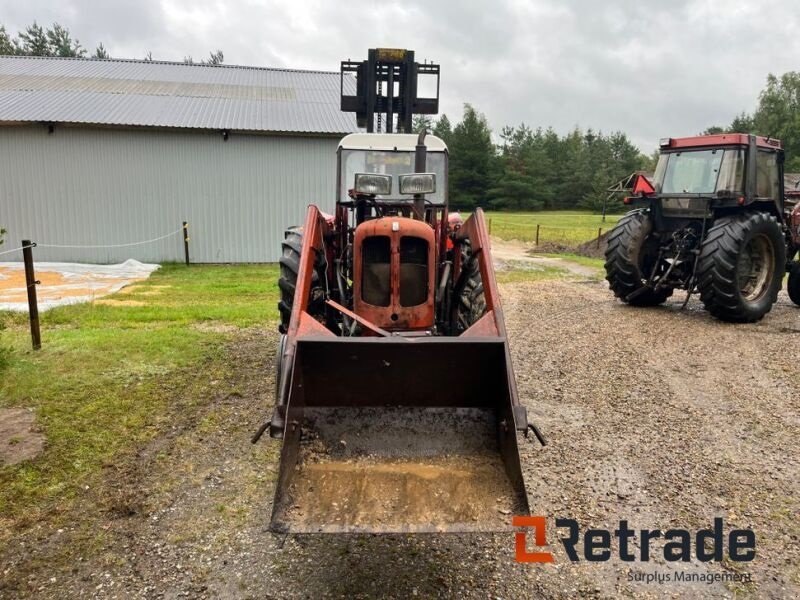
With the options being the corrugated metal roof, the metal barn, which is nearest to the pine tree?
the corrugated metal roof

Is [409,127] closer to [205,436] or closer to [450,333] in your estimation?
[450,333]

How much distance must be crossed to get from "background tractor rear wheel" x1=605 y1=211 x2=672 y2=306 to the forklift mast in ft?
11.6

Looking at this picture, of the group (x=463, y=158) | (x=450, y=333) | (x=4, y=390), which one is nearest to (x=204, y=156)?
(x=4, y=390)

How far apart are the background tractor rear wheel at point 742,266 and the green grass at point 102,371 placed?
594 cm

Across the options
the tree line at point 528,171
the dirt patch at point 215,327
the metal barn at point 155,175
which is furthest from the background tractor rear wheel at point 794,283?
the tree line at point 528,171

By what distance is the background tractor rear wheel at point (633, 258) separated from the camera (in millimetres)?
9555

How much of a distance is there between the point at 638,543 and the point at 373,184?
9.51 feet

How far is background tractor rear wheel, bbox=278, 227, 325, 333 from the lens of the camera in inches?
197

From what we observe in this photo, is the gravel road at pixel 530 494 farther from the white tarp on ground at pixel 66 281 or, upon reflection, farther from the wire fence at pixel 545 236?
the wire fence at pixel 545 236

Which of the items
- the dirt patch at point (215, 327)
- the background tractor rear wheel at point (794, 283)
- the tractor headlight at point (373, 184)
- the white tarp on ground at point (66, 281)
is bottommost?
the white tarp on ground at point (66, 281)

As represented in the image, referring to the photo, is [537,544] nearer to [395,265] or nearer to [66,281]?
[395,265]

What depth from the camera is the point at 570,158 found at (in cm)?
6397

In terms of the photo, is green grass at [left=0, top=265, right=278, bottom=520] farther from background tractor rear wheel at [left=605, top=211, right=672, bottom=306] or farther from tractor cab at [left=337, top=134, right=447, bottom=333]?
background tractor rear wheel at [left=605, top=211, right=672, bottom=306]

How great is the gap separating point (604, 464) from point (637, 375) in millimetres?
2307
